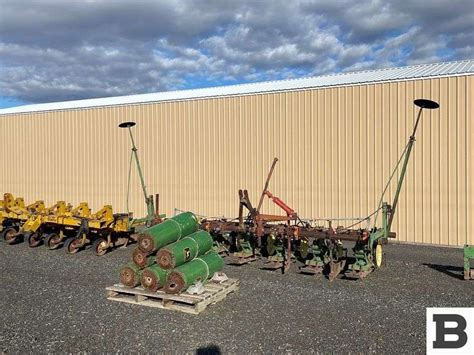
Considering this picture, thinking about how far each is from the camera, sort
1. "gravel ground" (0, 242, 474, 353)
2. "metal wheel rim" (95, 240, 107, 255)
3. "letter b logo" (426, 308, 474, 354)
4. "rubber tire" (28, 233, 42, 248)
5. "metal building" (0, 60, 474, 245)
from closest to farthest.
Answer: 1. "letter b logo" (426, 308, 474, 354)
2. "gravel ground" (0, 242, 474, 353)
3. "metal wheel rim" (95, 240, 107, 255)
4. "metal building" (0, 60, 474, 245)
5. "rubber tire" (28, 233, 42, 248)

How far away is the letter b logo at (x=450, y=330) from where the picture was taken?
17.7ft

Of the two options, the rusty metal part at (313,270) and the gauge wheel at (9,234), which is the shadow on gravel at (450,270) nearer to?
the rusty metal part at (313,270)

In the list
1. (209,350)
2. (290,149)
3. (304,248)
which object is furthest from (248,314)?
(290,149)

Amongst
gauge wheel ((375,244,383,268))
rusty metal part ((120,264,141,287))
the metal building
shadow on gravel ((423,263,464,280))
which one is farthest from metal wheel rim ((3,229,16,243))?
shadow on gravel ((423,263,464,280))

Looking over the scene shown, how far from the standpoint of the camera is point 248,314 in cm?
681

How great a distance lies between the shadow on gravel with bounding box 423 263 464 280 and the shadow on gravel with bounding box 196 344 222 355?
214 inches

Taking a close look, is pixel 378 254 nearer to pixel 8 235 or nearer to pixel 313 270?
pixel 313 270

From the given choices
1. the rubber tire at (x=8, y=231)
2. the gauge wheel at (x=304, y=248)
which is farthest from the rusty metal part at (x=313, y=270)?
the rubber tire at (x=8, y=231)

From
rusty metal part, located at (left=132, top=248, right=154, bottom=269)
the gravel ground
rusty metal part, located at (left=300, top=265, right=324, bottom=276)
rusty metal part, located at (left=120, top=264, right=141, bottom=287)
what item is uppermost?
rusty metal part, located at (left=132, top=248, right=154, bottom=269)

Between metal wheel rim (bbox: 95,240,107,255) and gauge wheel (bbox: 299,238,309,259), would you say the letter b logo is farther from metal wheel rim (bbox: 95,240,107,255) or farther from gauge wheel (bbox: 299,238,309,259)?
metal wheel rim (bbox: 95,240,107,255)

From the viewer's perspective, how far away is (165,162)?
1644 centimetres

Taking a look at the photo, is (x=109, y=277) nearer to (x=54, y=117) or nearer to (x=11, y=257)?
(x=11, y=257)

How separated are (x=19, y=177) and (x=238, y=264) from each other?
45.3 feet

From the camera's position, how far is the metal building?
1188cm
